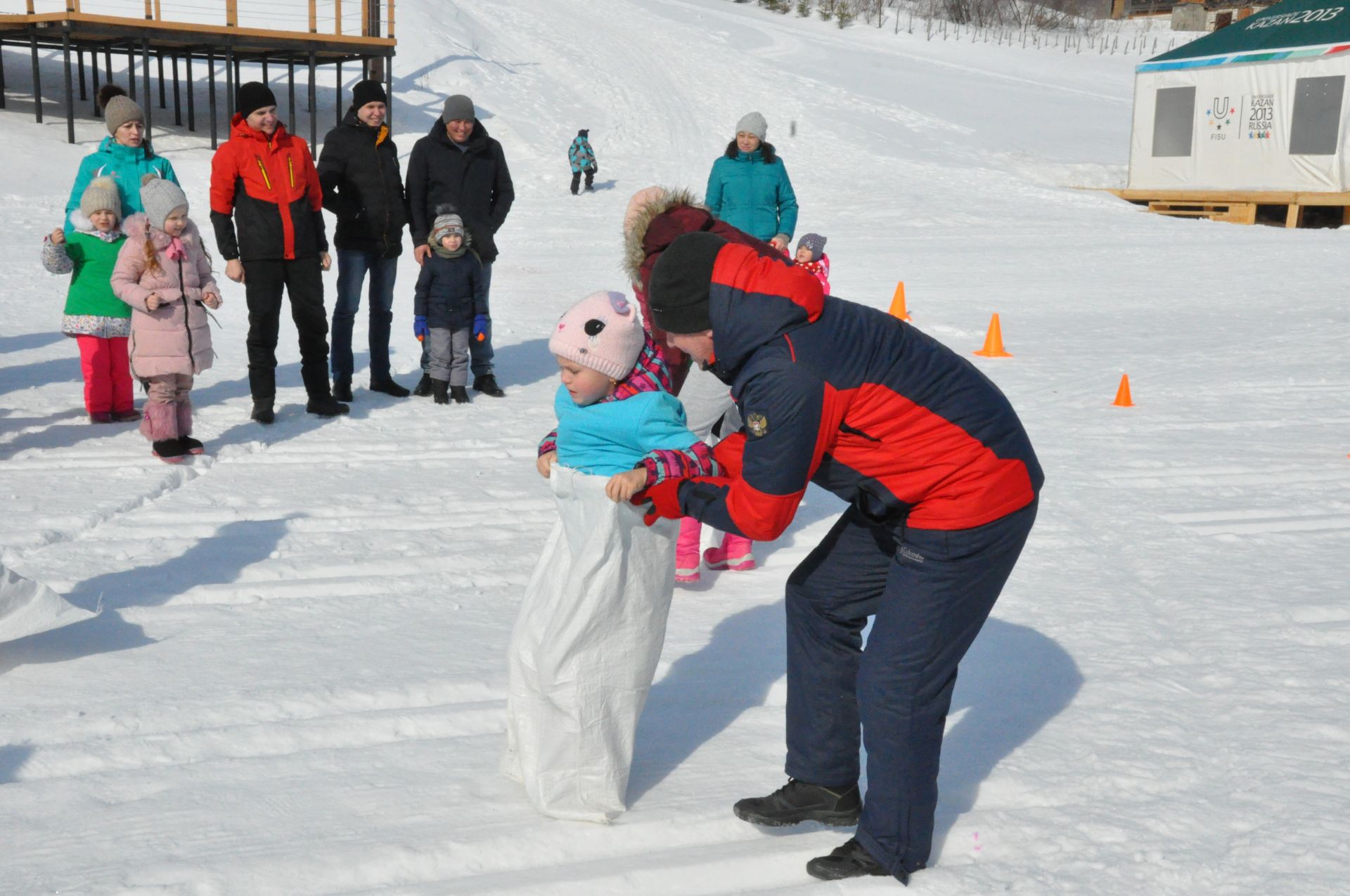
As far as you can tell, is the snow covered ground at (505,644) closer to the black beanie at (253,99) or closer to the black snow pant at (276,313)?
the black snow pant at (276,313)

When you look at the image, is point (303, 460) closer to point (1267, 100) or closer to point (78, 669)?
point (78, 669)

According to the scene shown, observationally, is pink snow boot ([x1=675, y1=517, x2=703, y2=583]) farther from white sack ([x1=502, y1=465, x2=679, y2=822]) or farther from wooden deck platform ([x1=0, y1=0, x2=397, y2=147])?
wooden deck platform ([x1=0, y1=0, x2=397, y2=147])

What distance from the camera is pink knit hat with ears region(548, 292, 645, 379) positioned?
2.85m

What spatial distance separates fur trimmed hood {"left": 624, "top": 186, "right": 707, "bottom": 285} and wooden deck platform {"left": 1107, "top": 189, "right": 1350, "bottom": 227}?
18.4 m

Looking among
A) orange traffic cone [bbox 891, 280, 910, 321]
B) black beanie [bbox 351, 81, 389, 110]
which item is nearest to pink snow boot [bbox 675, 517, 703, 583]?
black beanie [bbox 351, 81, 389, 110]

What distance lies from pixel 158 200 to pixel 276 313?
3.14ft

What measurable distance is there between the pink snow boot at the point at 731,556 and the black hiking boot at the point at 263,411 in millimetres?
3140

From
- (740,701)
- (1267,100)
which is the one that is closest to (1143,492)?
(740,701)

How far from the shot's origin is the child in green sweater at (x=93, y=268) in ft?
20.5

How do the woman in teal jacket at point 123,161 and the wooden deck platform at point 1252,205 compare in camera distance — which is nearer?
the woman in teal jacket at point 123,161

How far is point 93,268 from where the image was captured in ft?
20.7

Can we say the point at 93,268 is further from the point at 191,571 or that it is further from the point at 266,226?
the point at 191,571

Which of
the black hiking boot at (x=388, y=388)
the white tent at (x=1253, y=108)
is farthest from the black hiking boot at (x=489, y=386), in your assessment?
the white tent at (x=1253, y=108)

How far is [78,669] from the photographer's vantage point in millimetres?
3740
